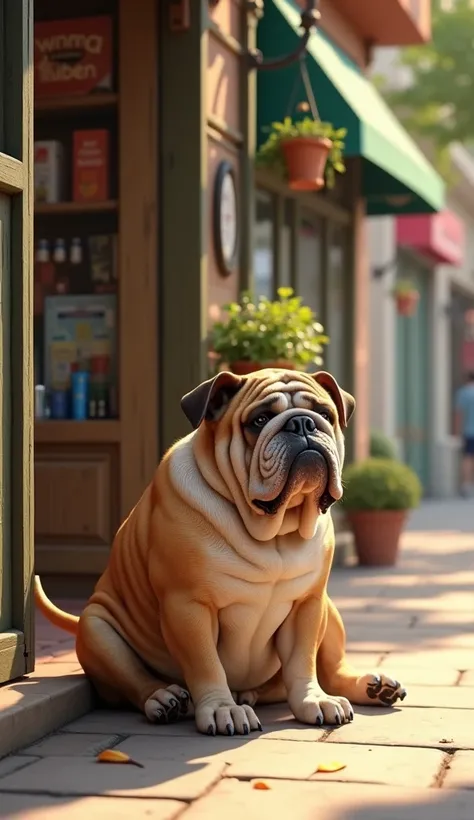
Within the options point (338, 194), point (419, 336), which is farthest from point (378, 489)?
point (419, 336)

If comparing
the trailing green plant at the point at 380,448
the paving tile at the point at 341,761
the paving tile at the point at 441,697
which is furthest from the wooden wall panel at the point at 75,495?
the trailing green plant at the point at 380,448

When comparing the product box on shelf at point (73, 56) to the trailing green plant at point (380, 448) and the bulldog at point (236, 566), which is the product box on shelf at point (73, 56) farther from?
the trailing green plant at point (380, 448)

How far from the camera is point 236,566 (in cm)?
491

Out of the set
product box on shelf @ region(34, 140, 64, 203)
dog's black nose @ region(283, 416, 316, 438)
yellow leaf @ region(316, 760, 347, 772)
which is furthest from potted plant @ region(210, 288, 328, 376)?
yellow leaf @ region(316, 760, 347, 772)

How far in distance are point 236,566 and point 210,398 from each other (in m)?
0.61

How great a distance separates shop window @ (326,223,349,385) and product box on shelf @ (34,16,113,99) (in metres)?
3.86

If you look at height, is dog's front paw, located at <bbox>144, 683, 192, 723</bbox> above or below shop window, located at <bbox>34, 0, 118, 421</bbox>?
below

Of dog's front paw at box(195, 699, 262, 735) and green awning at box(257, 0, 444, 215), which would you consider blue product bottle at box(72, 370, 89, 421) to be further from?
dog's front paw at box(195, 699, 262, 735)

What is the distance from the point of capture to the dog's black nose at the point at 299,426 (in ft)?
15.7

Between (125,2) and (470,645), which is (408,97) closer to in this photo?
(125,2)

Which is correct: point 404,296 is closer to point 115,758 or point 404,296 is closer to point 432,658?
point 432,658

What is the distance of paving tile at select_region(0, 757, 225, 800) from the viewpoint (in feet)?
13.5

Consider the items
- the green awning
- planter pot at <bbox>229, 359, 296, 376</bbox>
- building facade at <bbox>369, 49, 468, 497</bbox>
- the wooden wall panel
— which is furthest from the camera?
building facade at <bbox>369, 49, 468, 497</bbox>

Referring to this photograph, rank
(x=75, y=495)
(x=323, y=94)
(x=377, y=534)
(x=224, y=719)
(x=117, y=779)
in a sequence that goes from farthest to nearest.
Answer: (x=377, y=534)
(x=323, y=94)
(x=75, y=495)
(x=224, y=719)
(x=117, y=779)
